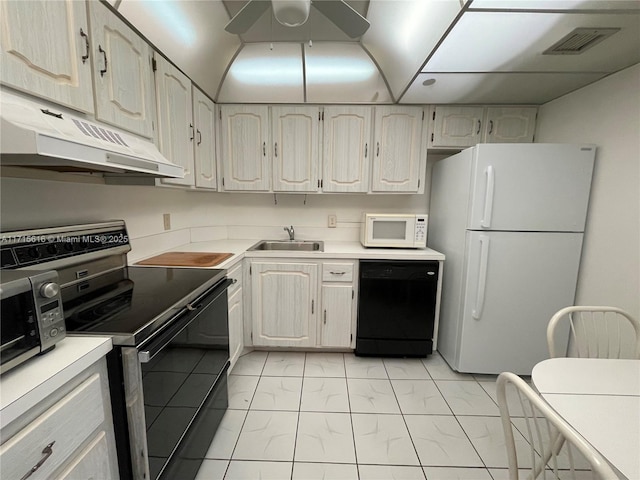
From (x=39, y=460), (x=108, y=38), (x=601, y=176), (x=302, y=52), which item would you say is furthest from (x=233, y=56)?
(x=601, y=176)

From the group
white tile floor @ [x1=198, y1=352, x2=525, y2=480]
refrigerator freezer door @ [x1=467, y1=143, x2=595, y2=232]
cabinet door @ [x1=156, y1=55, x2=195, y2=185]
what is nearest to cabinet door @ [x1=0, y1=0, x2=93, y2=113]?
cabinet door @ [x1=156, y1=55, x2=195, y2=185]

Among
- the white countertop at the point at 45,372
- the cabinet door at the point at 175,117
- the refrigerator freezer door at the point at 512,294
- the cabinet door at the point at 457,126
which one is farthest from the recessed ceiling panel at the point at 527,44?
the white countertop at the point at 45,372

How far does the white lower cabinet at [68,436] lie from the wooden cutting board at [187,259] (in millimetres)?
920

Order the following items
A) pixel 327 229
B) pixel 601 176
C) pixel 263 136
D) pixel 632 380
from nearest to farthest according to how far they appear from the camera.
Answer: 1. pixel 632 380
2. pixel 601 176
3. pixel 263 136
4. pixel 327 229

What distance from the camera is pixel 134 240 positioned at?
179 centimetres

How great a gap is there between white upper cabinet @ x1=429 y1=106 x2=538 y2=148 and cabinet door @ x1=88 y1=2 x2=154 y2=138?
2.06 metres

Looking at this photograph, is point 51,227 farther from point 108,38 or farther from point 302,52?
point 302,52

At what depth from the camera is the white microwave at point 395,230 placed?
232cm

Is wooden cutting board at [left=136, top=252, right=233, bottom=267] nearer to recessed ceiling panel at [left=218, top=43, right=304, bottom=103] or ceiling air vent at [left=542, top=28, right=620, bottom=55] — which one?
recessed ceiling panel at [left=218, top=43, right=304, bottom=103]

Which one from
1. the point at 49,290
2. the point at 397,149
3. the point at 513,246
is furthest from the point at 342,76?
the point at 49,290

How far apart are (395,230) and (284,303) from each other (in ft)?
3.67

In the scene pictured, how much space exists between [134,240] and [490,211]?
2.33 m

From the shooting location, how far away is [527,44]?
1.46 m

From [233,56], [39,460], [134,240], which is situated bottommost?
[39,460]
